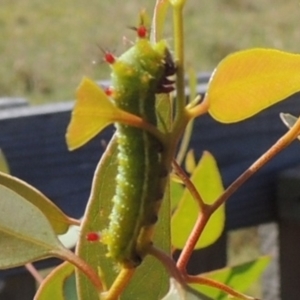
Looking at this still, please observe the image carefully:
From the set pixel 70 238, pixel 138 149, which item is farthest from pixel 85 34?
pixel 138 149

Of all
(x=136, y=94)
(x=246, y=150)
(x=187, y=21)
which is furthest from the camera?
(x=187, y=21)

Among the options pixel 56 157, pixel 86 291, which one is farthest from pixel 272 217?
pixel 86 291

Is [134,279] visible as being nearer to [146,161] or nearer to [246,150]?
[146,161]

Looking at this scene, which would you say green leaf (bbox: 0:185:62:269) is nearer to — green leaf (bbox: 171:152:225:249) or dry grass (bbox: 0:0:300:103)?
green leaf (bbox: 171:152:225:249)

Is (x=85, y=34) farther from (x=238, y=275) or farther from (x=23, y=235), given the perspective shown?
(x=23, y=235)

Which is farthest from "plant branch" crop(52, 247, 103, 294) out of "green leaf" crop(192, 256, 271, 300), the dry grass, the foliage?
the dry grass

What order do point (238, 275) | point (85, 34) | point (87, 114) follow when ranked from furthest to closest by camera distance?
point (85, 34), point (238, 275), point (87, 114)
